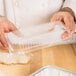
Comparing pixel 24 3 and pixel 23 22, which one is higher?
pixel 24 3

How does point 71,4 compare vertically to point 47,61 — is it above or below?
above

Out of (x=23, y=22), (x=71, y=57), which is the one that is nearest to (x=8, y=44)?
(x=71, y=57)

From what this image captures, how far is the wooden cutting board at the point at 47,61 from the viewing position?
0.71 meters

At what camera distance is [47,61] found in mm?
Answer: 762

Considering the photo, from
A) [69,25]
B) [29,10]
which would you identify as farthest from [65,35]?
[29,10]

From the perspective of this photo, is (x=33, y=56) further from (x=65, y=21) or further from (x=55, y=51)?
(x=65, y=21)

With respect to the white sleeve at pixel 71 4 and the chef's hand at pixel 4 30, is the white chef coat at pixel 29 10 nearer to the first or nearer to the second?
the white sleeve at pixel 71 4

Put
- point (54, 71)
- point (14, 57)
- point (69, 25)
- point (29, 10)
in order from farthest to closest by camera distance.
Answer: point (29, 10)
point (69, 25)
point (14, 57)
point (54, 71)

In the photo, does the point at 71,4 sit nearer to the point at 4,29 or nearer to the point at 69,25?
the point at 69,25

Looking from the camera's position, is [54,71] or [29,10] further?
[29,10]

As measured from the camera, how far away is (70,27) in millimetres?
873

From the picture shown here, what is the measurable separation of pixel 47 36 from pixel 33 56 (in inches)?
3.9

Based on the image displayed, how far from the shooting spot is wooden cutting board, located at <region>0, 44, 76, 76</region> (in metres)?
0.71

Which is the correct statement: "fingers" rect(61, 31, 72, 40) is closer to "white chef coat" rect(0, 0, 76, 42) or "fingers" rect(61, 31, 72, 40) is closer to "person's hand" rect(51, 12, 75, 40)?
"person's hand" rect(51, 12, 75, 40)
